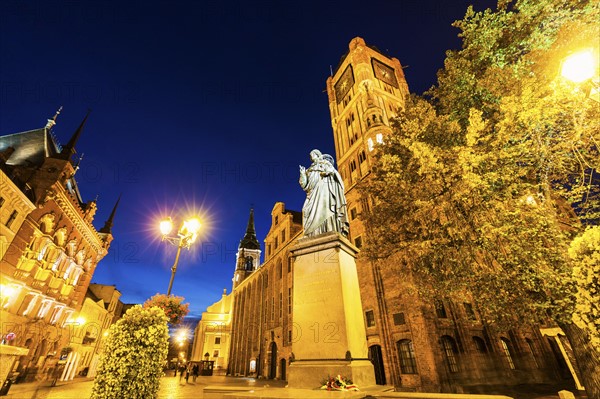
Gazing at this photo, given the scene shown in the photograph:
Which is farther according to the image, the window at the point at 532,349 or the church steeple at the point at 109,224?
the church steeple at the point at 109,224

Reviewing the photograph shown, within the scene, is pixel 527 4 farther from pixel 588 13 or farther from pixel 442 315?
pixel 442 315

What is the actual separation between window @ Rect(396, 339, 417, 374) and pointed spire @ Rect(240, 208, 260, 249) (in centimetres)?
4783

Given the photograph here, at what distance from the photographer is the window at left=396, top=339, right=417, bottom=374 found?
1633cm

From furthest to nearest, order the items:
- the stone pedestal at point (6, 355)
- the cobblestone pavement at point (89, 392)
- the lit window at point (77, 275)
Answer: the lit window at point (77, 275), the cobblestone pavement at point (89, 392), the stone pedestal at point (6, 355)

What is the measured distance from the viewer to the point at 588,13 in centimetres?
636

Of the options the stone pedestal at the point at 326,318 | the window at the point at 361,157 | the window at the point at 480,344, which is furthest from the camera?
the window at the point at 361,157

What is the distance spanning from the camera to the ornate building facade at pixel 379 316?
1595cm

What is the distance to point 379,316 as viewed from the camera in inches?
739

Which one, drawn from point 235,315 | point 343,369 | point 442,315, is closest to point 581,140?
point 343,369

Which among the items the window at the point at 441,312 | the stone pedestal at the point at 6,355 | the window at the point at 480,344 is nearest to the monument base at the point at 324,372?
the stone pedestal at the point at 6,355

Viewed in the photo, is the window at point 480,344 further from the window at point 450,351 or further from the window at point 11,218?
the window at point 11,218

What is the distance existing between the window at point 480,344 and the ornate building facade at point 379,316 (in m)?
0.06

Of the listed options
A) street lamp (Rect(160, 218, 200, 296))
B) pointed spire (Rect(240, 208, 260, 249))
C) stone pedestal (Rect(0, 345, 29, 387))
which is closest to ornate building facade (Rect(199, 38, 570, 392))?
street lamp (Rect(160, 218, 200, 296))

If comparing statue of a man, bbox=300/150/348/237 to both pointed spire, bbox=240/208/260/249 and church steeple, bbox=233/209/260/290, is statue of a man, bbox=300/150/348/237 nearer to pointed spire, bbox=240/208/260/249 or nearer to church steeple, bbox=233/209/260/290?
church steeple, bbox=233/209/260/290
